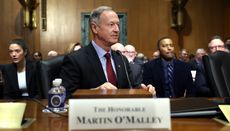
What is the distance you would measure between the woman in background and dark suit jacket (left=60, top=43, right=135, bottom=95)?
1593 millimetres

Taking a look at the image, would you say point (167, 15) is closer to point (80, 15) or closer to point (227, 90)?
point (80, 15)

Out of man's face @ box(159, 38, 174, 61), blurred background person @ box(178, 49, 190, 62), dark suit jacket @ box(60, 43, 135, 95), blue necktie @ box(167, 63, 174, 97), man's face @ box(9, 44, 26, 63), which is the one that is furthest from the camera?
blurred background person @ box(178, 49, 190, 62)

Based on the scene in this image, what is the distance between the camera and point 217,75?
9.86ft

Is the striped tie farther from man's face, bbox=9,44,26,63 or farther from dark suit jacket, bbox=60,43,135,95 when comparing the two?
man's face, bbox=9,44,26,63

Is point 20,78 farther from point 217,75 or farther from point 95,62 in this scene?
point 217,75

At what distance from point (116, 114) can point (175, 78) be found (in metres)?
4.70

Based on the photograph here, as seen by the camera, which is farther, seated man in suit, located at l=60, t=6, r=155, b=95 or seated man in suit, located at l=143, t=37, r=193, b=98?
seated man in suit, located at l=143, t=37, r=193, b=98

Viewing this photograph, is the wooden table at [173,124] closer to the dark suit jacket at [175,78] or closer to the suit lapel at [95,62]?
the suit lapel at [95,62]

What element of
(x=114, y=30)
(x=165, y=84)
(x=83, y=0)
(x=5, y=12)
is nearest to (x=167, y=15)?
(x=83, y=0)

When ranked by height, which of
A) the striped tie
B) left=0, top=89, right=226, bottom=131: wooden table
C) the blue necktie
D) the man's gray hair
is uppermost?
the man's gray hair

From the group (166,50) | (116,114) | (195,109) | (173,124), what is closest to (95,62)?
(195,109)

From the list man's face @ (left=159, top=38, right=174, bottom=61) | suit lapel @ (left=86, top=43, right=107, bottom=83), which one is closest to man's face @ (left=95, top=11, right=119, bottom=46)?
suit lapel @ (left=86, top=43, right=107, bottom=83)

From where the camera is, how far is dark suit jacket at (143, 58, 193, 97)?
5910mm

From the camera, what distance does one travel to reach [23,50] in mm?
5504
